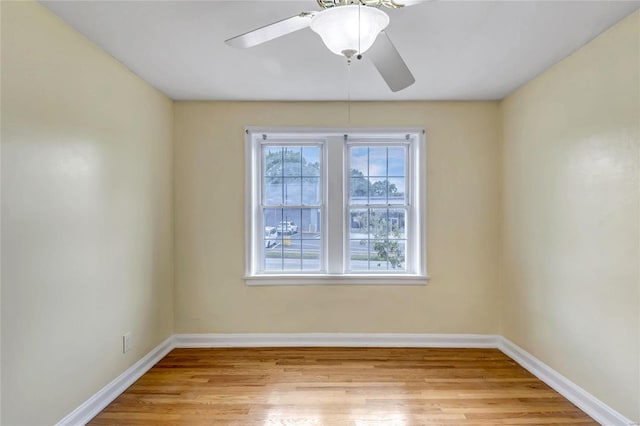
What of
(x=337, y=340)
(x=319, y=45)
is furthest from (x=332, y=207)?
(x=319, y=45)

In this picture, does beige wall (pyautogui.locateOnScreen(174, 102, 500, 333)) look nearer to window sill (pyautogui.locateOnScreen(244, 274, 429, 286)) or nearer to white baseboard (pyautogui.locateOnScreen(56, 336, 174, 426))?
window sill (pyautogui.locateOnScreen(244, 274, 429, 286))

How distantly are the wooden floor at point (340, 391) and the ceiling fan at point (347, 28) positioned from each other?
2106mm

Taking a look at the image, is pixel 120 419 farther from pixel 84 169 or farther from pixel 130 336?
pixel 84 169

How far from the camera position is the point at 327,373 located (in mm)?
2723

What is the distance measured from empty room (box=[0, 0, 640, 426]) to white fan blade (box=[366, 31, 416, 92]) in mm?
17

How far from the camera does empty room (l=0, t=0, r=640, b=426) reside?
179cm

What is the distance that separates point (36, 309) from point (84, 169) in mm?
848

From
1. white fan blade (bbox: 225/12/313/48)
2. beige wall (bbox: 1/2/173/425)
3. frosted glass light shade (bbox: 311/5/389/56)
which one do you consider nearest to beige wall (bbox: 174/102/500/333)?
beige wall (bbox: 1/2/173/425)

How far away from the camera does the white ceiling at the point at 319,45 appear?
1810 millimetres

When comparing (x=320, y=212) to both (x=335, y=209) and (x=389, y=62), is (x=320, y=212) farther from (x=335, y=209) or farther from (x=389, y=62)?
(x=389, y=62)

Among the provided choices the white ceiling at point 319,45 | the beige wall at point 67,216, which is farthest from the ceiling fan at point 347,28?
the beige wall at point 67,216

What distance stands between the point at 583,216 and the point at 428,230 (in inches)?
49.6

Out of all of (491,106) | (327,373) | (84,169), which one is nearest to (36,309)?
(84,169)

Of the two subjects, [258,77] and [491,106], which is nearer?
[258,77]
